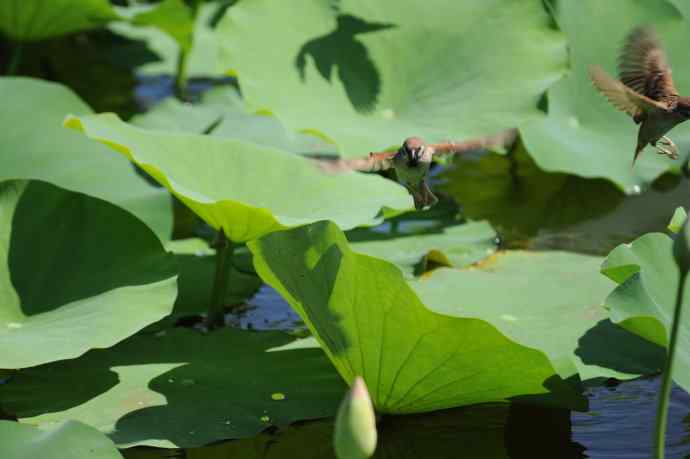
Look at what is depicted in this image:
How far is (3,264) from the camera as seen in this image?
222 cm

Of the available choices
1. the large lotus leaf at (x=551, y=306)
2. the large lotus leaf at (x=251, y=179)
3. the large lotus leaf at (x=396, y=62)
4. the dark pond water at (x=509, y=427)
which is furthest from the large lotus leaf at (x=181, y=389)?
the large lotus leaf at (x=396, y=62)

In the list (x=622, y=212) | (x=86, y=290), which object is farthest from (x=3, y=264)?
(x=622, y=212)

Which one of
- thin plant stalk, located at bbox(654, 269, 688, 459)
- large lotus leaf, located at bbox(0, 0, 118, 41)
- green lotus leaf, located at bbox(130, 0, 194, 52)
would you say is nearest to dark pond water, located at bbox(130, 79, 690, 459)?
thin plant stalk, located at bbox(654, 269, 688, 459)

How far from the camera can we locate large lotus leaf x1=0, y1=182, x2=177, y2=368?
80.4 inches

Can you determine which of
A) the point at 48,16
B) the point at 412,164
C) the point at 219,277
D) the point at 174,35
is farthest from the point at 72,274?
the point at 174,35

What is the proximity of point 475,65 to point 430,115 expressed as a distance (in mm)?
212

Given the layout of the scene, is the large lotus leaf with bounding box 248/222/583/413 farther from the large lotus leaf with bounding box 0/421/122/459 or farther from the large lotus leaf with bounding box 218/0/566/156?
the large lotus leaf with bounding box 218/0/566/156

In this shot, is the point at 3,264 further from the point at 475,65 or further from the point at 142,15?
the point at 142,15

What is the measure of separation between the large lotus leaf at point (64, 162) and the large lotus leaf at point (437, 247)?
492mm

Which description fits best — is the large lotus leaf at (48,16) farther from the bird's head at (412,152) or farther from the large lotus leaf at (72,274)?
the bird's head at (412,152)

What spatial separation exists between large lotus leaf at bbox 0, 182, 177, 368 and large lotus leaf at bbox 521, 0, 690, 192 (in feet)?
4.07

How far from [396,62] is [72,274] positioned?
3.98ft

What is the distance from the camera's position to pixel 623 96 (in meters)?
1.68

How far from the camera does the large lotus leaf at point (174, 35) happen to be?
384 centimetres
